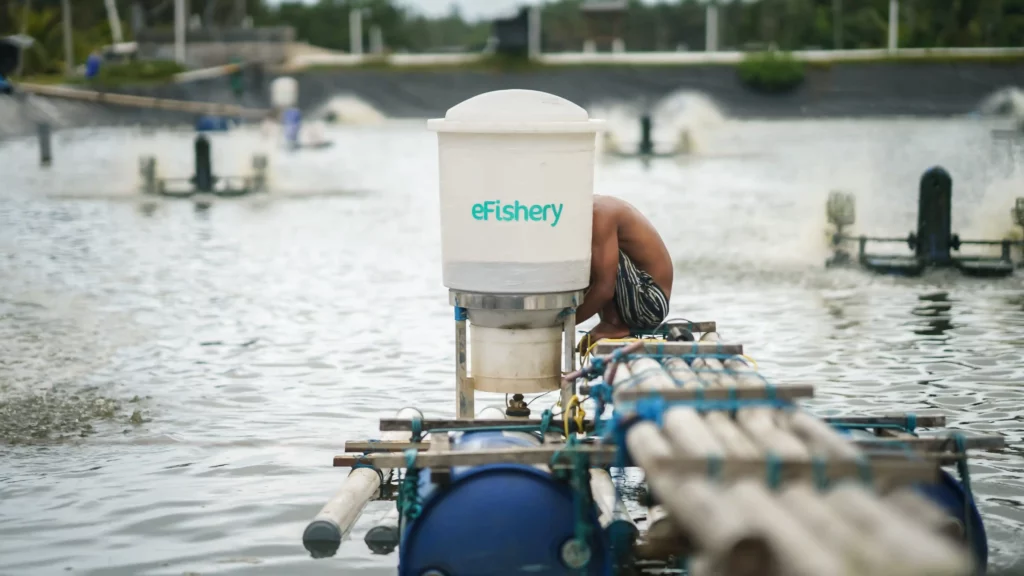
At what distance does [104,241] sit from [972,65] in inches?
2438

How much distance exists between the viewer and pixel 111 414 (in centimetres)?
942

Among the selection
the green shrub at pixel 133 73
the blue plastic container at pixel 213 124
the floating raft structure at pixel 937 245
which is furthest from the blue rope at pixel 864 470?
the green shrub at pixel 133 73

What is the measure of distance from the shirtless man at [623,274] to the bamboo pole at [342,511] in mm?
1148

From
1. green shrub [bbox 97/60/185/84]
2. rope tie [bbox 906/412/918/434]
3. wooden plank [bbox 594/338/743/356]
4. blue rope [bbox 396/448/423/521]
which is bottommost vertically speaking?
blue rope [bbox 396/448/423/521]

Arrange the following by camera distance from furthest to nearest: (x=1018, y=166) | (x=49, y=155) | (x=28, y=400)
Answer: (x=49, y=155) → (x=1018, y=166) → (x=28, y=400)

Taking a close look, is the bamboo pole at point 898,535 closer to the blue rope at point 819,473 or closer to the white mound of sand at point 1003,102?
the blue rope at point 819,473

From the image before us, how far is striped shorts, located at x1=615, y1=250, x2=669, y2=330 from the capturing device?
22.7 feet

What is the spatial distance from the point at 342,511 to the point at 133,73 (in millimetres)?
74723

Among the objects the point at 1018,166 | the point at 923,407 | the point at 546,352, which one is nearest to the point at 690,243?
the point at 923,407

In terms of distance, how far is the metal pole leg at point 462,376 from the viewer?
6422 millimetres

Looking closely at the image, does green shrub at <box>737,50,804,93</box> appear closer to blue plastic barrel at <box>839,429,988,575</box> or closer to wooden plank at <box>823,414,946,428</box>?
wooden plank at <box>823,414,946,428</box>

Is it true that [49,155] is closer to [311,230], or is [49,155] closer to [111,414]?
[311,230]

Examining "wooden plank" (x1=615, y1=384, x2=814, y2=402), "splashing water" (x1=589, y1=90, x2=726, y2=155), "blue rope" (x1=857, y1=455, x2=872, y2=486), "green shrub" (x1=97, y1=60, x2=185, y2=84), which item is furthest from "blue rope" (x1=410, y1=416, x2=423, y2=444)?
"green shrub" (x1=97, y1=60, x2=185, y2=84)

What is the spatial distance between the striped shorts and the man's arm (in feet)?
0.26
